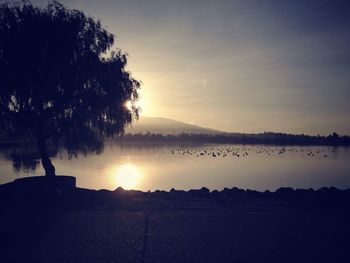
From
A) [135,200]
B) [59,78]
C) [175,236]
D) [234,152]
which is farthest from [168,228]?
[234,152]

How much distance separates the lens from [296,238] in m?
7.95

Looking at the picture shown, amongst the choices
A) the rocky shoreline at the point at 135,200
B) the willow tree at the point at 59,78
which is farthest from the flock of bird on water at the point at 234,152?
the rocky shoreline at the point at 135,200

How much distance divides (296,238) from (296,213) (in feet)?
9.01

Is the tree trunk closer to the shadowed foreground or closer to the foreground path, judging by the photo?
the shadowed foreground

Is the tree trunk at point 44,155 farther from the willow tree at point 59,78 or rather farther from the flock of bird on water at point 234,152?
the flock of bird on water at point 234,152

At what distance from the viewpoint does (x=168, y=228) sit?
8.63m

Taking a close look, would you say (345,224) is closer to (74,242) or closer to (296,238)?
(296,238)

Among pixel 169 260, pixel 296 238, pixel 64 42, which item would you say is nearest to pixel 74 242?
pixel 169 260

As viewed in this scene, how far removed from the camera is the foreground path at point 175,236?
6.75m

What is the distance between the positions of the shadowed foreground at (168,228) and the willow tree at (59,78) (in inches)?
175

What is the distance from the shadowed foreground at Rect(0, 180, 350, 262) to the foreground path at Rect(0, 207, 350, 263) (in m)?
0.02

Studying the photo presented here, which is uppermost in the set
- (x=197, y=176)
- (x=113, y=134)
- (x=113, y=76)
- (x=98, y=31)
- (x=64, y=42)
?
(x=98, y=31)

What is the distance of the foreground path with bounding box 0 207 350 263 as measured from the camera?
675 cm

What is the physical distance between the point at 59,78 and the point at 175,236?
10042mm
